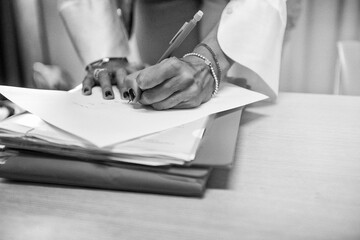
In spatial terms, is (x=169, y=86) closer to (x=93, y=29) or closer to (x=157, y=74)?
(x=157, y=74)

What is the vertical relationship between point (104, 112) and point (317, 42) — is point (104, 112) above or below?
above

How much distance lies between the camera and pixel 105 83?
A: 862 millimetres

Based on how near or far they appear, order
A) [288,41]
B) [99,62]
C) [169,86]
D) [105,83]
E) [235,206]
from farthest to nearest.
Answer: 1. [288,41]
2. [99,62]
3. [105,83]
4. [169,86]
5. [235,206]

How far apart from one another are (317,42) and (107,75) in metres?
1.62

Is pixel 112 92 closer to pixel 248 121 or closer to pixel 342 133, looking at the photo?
pixel 248 121

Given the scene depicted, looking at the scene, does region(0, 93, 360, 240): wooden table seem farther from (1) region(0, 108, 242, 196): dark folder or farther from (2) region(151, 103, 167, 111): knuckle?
(2) region(151, 103, 167, 111): knuckle

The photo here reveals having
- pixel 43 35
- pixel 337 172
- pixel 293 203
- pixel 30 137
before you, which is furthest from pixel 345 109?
pixel 43 35

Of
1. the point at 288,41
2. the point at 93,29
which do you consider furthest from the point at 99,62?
the point at 288,41

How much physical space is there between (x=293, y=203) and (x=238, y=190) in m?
0.07

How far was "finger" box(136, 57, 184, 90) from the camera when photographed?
0.71 metres

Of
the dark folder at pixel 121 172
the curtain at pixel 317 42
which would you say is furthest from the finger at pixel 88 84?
the curtain at pixel 317 42

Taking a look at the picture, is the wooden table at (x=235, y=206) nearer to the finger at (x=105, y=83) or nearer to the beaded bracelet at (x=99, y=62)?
the finger at (x=105, y=83)

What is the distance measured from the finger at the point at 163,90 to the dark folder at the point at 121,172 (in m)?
0.15

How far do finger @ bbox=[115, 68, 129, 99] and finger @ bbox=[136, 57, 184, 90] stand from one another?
76 mm
